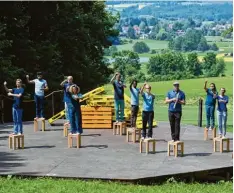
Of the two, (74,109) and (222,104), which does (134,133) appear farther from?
(222,104)

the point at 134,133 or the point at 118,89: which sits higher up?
the point at 118,89

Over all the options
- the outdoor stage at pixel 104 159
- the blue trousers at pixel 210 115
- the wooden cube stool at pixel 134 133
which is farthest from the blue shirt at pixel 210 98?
the wooden cube stool at pixel 134 133

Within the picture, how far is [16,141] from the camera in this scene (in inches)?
700

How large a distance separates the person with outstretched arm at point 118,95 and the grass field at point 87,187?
5994 millimetres

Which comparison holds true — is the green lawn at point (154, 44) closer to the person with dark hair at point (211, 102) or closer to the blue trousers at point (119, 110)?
the blue trousers at point (119, 110)

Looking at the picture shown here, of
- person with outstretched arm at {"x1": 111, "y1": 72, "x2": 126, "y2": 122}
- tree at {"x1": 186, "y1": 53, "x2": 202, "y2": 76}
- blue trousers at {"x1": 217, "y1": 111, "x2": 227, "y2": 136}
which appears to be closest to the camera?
blue trousers at {"x1": 217, "y1": 111, "x2": 227, "y2": 136}

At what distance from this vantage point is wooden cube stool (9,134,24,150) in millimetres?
17547

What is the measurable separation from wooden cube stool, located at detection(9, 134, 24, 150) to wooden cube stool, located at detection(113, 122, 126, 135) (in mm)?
3511

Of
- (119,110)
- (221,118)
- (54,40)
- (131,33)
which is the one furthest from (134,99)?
(131,33)

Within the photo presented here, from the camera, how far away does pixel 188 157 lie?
16516mm

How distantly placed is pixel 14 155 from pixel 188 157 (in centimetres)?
436

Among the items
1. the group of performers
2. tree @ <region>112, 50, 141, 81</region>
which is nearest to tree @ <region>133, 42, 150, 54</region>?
tree @ <region>112, 50, 141, 81</region>

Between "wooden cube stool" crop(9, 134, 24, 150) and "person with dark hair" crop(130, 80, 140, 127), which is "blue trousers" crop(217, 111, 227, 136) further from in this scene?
"wooden cube stool" crop(9, 134, 24, 150)

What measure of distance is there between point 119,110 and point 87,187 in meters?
7.13
